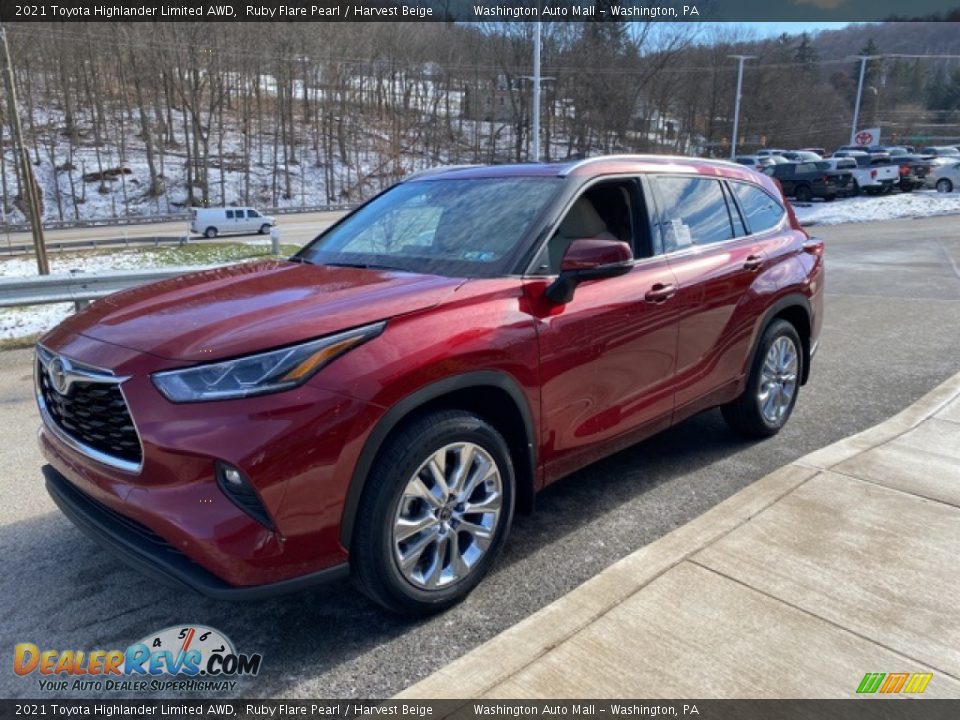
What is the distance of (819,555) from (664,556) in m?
0.69

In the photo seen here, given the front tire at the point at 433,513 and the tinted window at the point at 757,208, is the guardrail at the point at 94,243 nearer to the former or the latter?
the tinted window at the point at 757,208

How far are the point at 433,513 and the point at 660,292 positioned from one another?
5.66 ft

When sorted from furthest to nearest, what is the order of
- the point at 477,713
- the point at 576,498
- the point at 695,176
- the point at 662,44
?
1. the point at 662,44
2. the point at 695,176
3. the point at 576,498
4. the point at 477,713

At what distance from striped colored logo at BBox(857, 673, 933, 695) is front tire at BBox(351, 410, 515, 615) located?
4.60 ft

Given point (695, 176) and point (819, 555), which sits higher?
point (695, 176)

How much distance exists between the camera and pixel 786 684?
93.5 inches

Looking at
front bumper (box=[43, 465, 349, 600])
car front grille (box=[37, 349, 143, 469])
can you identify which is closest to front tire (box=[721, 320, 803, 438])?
front bumper (box=[43, 465, 349, 600])

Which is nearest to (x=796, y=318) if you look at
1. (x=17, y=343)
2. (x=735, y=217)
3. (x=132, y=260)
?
(x=735, y=217)

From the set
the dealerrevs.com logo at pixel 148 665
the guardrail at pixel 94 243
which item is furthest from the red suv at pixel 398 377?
the guardrail at pixel 94 243

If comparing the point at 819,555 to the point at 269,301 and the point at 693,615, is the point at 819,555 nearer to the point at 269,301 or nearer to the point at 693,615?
the point at 693,615

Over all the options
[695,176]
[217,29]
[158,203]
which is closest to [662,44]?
[217,29]

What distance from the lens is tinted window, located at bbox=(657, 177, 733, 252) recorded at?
396 centimetres

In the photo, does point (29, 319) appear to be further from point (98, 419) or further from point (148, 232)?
point (148, 232)

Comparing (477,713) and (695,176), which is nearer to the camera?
(477,713)
